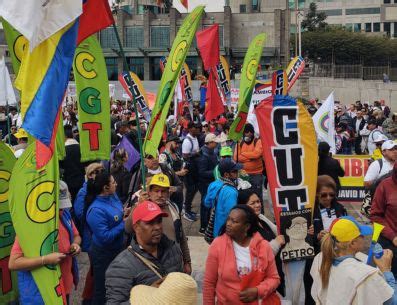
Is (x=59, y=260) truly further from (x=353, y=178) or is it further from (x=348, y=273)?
(x=353, y=178)

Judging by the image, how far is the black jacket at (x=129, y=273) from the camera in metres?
3.25

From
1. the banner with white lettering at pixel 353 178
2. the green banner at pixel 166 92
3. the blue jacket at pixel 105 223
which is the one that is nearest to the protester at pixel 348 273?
the blue jacket at pixel 105 223

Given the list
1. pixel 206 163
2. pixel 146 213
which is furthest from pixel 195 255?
pixel 146 213

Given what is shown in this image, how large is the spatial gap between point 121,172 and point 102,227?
2.76 m

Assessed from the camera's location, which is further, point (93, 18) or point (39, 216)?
point (93, 18)

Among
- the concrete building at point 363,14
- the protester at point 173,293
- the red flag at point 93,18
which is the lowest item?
the protester at point 173,293

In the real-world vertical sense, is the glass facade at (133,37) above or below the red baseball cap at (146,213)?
above

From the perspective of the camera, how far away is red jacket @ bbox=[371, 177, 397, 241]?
5.30m

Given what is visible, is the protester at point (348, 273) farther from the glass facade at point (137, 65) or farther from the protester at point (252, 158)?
the glass facade at point (137, 65)

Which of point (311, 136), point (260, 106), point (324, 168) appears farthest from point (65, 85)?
point (324, 168)

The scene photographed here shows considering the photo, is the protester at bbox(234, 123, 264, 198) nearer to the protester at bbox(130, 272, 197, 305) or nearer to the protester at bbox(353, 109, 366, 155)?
the protester at bbox(130, 272, 197, 305)

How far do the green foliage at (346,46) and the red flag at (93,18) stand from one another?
5291 centimetres

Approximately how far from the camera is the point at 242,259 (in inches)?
161

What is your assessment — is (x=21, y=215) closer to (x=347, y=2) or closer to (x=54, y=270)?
(x=54, y=270)
